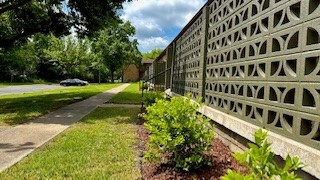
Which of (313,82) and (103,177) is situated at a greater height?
(313,82)

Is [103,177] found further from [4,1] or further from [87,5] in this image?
[4,1]

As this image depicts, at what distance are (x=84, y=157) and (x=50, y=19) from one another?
12.4 m

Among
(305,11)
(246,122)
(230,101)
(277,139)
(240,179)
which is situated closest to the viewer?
(240,179)

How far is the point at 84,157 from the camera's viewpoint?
5.13 metres

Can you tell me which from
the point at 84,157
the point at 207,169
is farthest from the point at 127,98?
the point at 207,169

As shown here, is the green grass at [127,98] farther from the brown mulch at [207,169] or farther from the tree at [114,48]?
the tree at [114,48]

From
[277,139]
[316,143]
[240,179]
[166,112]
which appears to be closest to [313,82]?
[316,143]

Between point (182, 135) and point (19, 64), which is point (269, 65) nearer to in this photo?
point (182, 135)

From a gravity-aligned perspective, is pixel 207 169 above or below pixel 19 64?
below

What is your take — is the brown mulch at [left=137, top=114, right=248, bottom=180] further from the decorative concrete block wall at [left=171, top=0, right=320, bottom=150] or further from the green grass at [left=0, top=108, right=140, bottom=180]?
A: the decorative concrete block wall at [left=171, top=0, right=320, bottom=150]

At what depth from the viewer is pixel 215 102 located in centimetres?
551

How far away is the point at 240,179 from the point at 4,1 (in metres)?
15.3

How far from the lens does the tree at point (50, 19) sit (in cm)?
1494

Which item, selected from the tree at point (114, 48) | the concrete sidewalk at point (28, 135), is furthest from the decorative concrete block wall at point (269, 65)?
the tree at point (114, 48)
